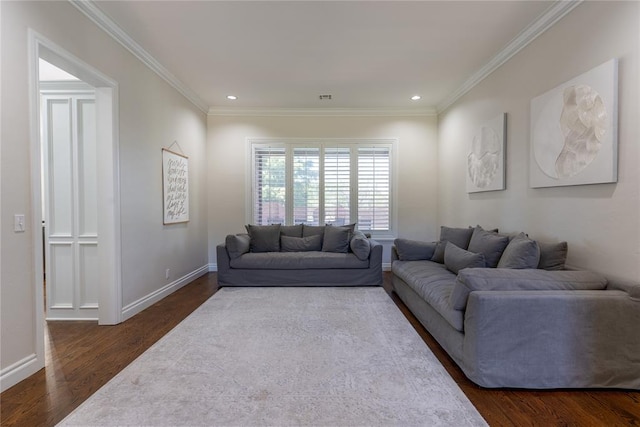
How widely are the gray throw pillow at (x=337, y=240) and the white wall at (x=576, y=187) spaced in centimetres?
187

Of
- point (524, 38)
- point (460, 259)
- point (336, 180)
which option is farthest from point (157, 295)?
point (524, 38)

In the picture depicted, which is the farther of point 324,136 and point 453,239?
point 324,136

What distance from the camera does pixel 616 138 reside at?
2207 millimetres

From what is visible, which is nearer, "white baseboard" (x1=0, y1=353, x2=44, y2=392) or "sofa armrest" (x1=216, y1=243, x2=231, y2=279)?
"white baseboard" (x1=0, y1=353, x2=44, y2=392)

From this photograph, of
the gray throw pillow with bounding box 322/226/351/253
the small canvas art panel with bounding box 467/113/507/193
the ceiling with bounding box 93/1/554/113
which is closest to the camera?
the ceiling with bounding box 93/1/554/113

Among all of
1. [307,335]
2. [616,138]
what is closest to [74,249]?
[307,335]

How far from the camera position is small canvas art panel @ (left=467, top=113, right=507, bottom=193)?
11.7ft

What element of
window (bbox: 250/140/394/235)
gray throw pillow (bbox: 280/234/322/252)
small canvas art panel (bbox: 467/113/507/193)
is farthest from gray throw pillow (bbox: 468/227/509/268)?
window (bbox: 250/140/394/235)

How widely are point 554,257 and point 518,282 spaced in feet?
2.48

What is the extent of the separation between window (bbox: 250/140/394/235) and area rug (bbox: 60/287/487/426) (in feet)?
8.67

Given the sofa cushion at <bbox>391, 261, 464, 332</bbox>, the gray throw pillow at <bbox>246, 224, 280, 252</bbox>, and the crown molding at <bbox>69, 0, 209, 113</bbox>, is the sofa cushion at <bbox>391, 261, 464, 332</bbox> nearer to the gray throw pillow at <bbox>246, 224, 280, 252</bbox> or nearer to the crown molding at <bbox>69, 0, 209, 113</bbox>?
the gray throw pillow at <bbox>246, 224, 280, 252</bbox>

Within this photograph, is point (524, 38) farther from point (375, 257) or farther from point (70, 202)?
point (70, 202)

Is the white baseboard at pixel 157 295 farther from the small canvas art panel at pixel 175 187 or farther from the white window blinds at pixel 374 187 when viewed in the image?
the white window blinds at pixel 374 187

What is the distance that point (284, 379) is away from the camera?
2.10 metres
